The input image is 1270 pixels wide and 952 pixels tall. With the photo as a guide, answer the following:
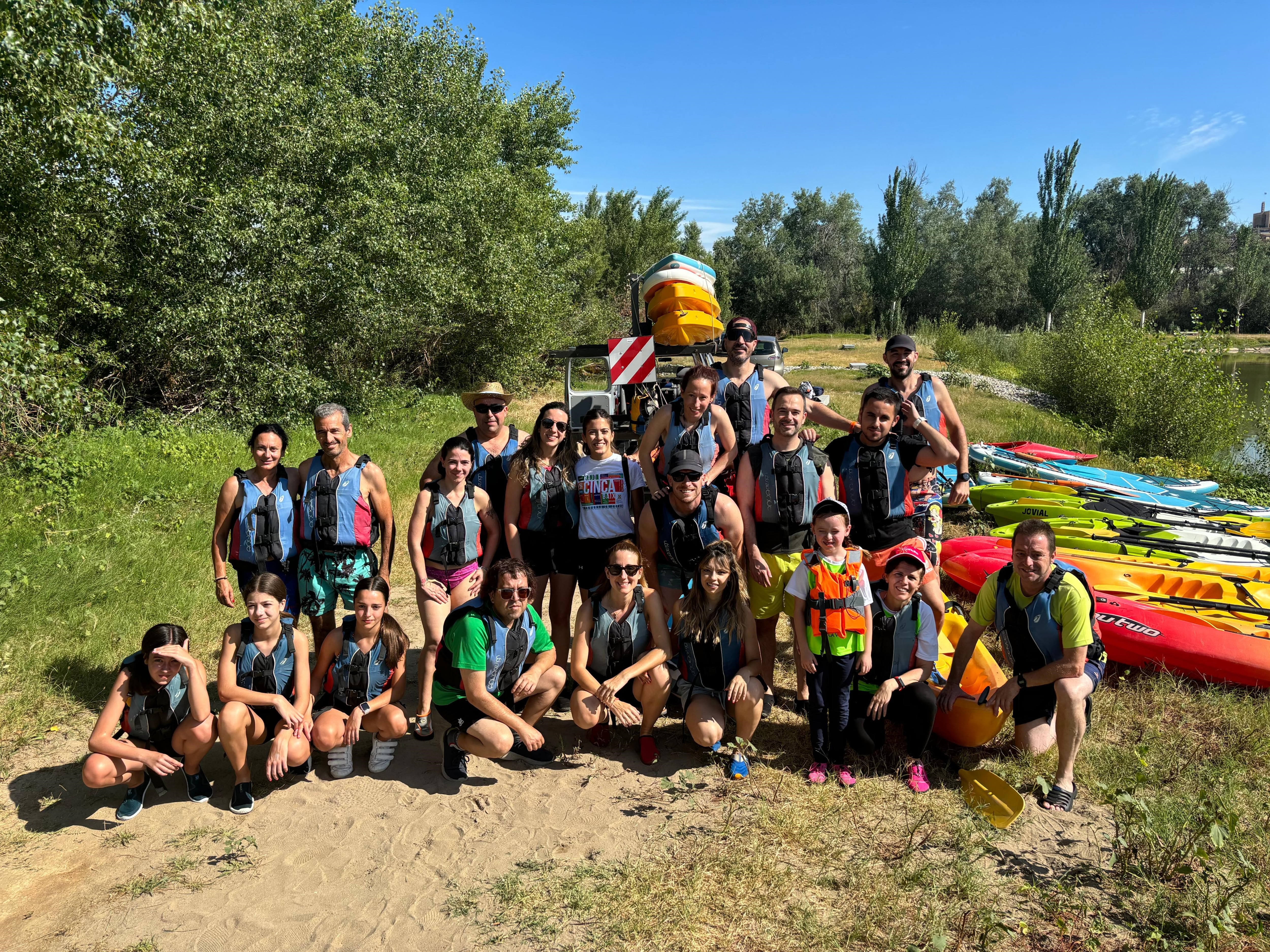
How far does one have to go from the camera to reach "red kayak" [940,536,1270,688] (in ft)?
16.6

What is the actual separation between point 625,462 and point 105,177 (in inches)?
341

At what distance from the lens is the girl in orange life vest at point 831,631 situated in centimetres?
412

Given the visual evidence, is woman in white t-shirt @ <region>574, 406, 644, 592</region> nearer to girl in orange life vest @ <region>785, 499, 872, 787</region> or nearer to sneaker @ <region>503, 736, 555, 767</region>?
sneaker @ <region>503, 736, 555, 767</region>

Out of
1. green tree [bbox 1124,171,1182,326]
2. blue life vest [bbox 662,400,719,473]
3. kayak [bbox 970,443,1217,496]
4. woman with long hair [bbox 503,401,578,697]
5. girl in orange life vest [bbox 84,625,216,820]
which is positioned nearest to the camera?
girl in orange life vest [bbox 84,625,216,820]

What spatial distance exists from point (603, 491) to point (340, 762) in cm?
209

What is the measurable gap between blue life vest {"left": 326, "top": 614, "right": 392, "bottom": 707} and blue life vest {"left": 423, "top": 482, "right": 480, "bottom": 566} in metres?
0.59

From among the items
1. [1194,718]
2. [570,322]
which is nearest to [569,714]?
[1194,718]

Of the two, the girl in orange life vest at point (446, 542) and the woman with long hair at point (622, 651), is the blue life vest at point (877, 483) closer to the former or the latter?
the woman with long hair at point (622, 651)

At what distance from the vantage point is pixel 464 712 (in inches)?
166

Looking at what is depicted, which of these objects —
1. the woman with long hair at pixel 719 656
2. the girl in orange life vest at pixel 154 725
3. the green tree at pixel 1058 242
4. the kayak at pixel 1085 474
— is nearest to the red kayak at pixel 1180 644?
the woman with long hair at pixel 719 656

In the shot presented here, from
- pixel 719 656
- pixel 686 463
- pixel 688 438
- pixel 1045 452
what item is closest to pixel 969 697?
pixel 719 656

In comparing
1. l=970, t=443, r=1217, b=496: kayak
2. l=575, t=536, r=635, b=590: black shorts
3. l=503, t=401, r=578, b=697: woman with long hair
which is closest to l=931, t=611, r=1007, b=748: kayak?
l=575, t=536, r=635, b=590: black shorts

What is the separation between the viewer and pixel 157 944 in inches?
119

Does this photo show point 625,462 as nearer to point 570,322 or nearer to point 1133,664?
point 1133,664
